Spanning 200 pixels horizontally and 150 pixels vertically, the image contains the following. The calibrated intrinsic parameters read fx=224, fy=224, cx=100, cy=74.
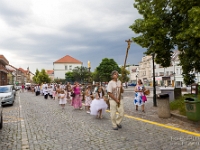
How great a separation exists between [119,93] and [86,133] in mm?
1724

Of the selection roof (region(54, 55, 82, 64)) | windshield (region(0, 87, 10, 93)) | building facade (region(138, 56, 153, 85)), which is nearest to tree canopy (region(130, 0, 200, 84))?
windshield (region(0, 87, 10, 93))

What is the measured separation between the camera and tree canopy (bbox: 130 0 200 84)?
10.7 m

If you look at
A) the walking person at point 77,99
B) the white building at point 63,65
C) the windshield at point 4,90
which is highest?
the white building at point 63,65

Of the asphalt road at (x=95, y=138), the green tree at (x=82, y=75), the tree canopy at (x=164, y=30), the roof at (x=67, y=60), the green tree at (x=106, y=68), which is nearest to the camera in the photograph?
the asphalt road at (x=95, y=138)

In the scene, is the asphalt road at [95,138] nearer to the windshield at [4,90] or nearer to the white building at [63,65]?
the windshield at [4,90]

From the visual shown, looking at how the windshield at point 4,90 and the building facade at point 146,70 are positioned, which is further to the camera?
the building facade at point 146,70

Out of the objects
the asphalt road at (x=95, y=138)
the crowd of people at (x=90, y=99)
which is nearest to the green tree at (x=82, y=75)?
the crowd of people at (x=90, y=99)

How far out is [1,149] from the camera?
220 inches

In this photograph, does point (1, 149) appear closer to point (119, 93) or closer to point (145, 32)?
point (119, 93)

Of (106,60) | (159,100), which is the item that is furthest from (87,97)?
(106,60)

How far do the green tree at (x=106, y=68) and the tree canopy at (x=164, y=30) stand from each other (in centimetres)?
6651

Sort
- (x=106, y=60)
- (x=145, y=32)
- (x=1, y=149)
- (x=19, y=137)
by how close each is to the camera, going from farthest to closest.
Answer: (x=106, y=60), (x=145, y=32), (x=19, y=137), (x=1, y=149)

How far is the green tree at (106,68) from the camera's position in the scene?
79.4 meters

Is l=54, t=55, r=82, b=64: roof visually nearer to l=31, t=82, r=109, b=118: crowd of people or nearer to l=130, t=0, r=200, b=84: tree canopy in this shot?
l=31, t=82, r=109, b=118: crowd of people
